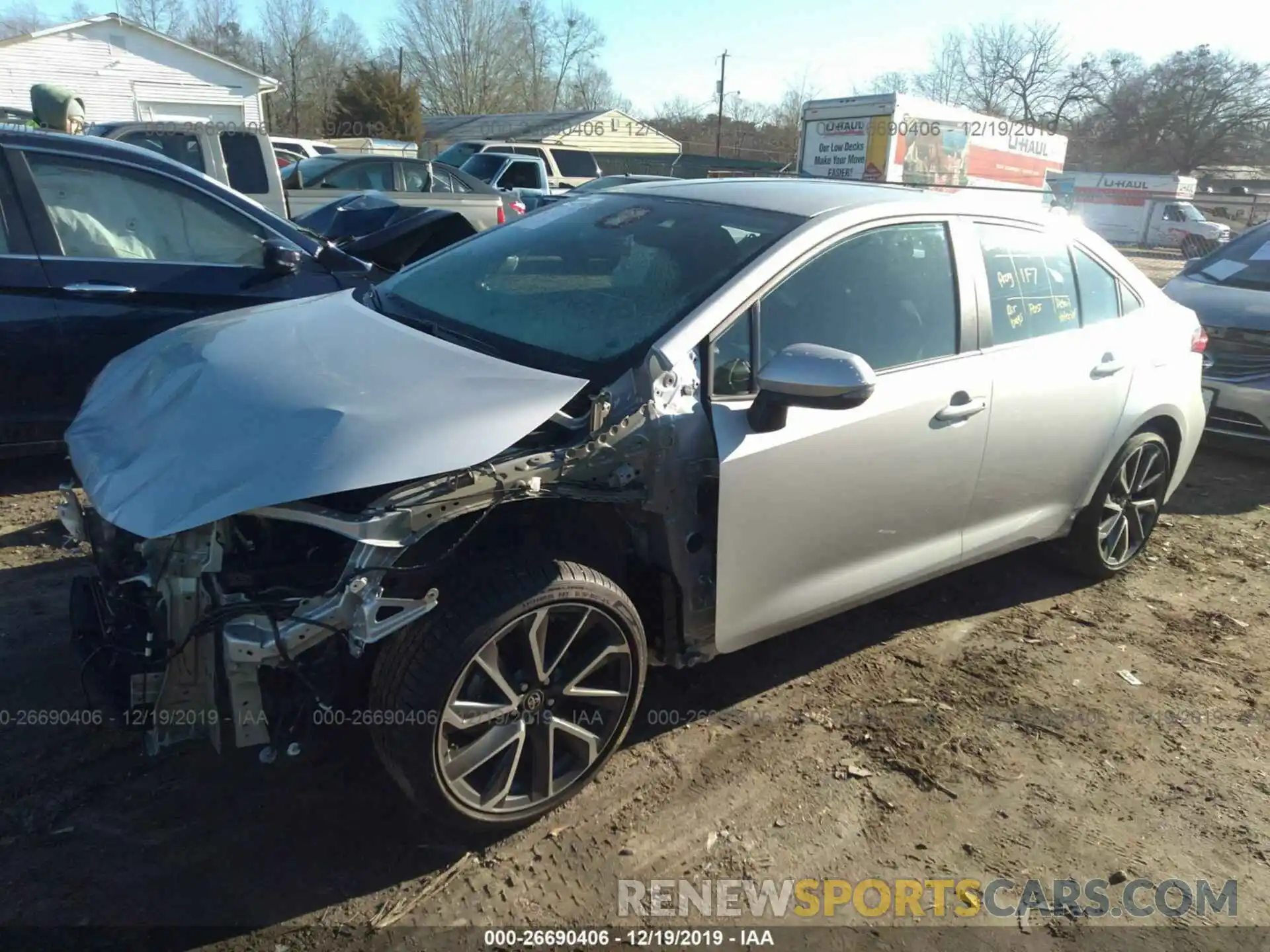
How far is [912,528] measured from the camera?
3.39m

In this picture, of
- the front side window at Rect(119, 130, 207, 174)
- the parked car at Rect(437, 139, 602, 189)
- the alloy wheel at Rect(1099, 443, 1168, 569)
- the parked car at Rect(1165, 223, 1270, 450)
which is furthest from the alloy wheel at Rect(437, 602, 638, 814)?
the parked car at Rect(437, 139, 602, 189)

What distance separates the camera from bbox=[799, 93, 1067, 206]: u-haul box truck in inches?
639

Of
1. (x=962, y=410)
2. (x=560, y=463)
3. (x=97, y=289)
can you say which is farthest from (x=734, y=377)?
(x=97, y=289)

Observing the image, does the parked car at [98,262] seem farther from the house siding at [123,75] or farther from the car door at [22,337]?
the house siding at [123,75]

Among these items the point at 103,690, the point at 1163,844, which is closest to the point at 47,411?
the point at 103,690

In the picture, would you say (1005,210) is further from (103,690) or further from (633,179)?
(103,690)

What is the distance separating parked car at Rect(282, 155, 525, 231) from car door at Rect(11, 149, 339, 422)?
5.45 metres

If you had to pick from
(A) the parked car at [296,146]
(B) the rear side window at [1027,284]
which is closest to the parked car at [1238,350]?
(B) the rear side window at [1027,284]

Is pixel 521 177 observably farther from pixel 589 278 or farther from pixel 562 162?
pixel 589 278

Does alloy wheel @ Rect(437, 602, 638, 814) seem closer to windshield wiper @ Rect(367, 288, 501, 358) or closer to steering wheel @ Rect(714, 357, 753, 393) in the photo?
steering wheel @ Rect(714, 357, 753, 393)

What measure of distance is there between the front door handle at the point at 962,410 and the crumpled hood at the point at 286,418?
1436 mm

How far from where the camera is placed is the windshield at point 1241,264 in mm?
6949

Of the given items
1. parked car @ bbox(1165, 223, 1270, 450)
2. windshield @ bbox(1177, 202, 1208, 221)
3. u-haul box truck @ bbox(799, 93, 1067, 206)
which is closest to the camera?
parked car @ bbox(1165, 223, 1270, 450)

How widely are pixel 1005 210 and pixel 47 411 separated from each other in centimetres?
453
